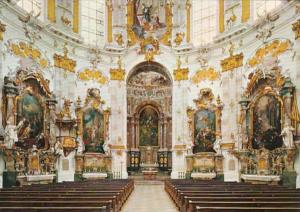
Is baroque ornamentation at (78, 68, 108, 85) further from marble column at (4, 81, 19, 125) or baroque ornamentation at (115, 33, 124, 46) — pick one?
marble column at (4, 81, 19, 125)

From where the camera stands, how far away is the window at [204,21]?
89.5 feet

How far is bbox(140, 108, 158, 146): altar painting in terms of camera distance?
32.0 m

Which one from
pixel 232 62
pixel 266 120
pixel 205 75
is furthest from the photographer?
pixel 205 75

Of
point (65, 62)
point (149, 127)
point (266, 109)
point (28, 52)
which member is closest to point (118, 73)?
point (65, 62)

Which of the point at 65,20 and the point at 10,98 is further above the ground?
the point at 65,20

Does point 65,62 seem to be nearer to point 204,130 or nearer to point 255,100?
point 204,130

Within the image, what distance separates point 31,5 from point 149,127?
13.8 metres

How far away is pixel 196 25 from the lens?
2836cm

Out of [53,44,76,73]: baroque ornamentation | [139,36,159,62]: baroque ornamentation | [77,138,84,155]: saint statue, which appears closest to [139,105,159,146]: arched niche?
[139,36,159,62]: baroque ornamentation

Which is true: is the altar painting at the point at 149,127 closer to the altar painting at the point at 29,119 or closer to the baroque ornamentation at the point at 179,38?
the baroque ornamentation at the point at 179,38

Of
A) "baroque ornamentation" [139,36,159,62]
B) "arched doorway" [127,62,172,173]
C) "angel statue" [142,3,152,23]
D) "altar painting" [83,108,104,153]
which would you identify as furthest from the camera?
"arched doorway" [127,62,172,173]

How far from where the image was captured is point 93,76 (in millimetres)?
26938

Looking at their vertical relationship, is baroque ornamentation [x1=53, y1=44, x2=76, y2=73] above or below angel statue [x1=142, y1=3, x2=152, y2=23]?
below

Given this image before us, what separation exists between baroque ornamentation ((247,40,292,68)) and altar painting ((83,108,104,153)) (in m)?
10.5
